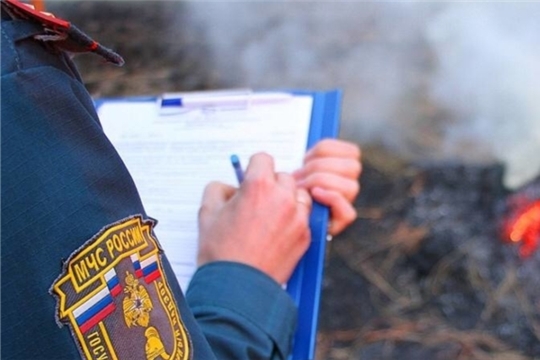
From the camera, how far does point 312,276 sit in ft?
2.69

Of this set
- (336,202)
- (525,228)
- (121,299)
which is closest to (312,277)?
(336,202)

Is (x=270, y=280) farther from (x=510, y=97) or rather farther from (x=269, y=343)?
(x=510, y=97)

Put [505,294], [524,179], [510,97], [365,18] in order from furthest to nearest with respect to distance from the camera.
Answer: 1. [365,18]
2. [510,97]
3. [524,179]
4. [505,294]

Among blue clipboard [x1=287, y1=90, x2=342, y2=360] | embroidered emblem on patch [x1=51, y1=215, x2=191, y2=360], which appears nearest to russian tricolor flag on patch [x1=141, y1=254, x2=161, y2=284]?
embroidered emblem on patch [x1=51, y1=215, x2=191, y2=360]

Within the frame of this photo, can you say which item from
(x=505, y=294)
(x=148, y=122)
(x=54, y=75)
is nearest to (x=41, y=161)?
(x=54, y=75)

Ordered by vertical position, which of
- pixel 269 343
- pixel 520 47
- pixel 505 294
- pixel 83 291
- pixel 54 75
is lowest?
pixel 505 294

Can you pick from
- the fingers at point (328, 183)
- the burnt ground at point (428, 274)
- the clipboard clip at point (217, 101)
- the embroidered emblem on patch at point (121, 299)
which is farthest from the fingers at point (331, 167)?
the burnt ground at point (428, 274)

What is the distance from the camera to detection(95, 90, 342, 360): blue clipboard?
774 mm

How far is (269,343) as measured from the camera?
2.34 ft

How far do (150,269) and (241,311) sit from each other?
216 millimetres

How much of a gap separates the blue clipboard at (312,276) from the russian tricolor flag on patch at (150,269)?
28cm

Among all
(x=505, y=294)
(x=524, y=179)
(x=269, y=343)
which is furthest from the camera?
(x=524, y=179)

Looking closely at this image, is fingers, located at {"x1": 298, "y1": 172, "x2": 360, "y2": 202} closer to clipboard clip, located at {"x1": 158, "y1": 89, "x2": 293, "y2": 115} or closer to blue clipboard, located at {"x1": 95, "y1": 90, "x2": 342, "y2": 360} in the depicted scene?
blue clipboard, located at {"x1": 95, "y1": 90, "x2": 342, "y2": 360}

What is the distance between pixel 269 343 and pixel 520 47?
144 centimetres
